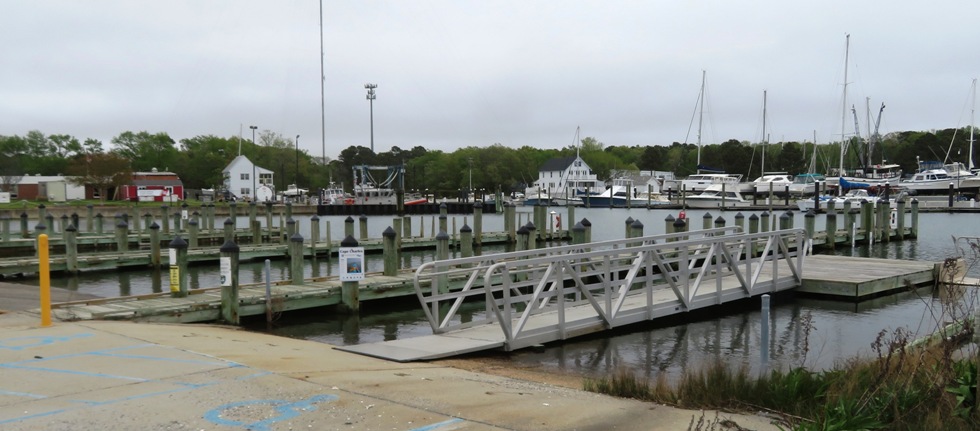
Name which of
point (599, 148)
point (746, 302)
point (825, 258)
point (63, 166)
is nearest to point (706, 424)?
point (746, 302)

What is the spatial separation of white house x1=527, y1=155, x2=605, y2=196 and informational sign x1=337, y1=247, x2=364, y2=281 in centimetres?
9563

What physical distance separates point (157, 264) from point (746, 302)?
20844 millimetres

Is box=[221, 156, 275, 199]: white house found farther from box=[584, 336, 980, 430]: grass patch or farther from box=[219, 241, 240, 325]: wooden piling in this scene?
box=[584, 336, 980, 430]: grass patch

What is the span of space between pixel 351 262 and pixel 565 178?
106359 mm

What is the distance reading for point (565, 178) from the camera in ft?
404

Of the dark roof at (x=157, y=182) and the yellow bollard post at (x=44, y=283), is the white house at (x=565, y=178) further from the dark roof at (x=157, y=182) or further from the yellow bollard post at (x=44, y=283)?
the yellow bollard post at (x=44, y=283)

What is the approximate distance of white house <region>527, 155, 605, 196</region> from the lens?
117062 mm

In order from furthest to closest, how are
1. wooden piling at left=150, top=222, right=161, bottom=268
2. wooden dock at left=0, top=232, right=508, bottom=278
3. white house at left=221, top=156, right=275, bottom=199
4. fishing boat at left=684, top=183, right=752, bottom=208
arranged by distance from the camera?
white house at left=221, top=156, right=275, bottom=199
fishing boat at left=684, top=183, right=752, bottom=208
wooden piling at left=150, top=222, right=161, bottom=268
wooden dock at left=0, top=232, right=508, bottom=278

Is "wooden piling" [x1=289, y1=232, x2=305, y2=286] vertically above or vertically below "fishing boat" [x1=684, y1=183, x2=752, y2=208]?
above

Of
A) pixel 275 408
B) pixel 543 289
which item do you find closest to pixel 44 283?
pixel 275 408

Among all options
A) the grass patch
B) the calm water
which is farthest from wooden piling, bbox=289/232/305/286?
the grass patch

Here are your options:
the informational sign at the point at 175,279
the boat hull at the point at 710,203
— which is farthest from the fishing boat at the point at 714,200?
the informational sign at the point at 175,279

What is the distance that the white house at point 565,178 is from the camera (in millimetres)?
117062

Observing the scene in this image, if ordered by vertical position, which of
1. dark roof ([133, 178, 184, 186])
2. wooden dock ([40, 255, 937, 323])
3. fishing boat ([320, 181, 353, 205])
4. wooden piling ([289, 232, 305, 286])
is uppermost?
dark roof ([133, 178, 184, 186])
